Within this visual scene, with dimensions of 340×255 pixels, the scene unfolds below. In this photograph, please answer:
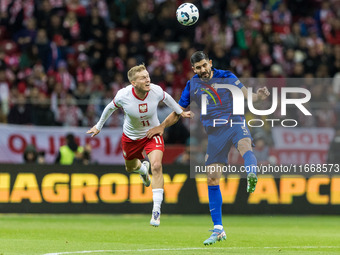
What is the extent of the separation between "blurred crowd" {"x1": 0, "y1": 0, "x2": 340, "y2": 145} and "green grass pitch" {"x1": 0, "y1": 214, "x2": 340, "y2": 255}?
113 inches

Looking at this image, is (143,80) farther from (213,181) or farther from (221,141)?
(213,181)

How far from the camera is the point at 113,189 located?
1755 centimetres

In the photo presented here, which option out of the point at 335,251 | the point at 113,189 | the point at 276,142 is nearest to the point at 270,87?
the point at 276,142

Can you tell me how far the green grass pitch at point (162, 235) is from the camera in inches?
417

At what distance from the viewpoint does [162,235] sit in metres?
13.0

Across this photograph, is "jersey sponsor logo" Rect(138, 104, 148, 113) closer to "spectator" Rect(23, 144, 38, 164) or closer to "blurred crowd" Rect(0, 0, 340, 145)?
"blurred crowd" Rect(0, 0, 340, 145)

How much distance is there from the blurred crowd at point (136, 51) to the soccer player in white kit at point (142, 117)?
5794mm

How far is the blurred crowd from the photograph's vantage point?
1875 centimetres

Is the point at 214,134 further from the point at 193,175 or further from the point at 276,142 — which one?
the point at 276,142

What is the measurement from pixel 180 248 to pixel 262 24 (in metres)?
13.9

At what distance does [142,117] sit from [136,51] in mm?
9167

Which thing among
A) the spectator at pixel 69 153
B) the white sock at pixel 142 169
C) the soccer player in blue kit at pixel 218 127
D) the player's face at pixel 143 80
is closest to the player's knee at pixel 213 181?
the soccer player in blue kit at pixel 218 127

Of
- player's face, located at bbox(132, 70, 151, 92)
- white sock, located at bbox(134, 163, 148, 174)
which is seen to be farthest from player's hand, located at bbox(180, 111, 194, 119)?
white sock, located at bbox(134, 163, 148, 174)

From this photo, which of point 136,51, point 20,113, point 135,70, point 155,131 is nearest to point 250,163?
point 155,131
